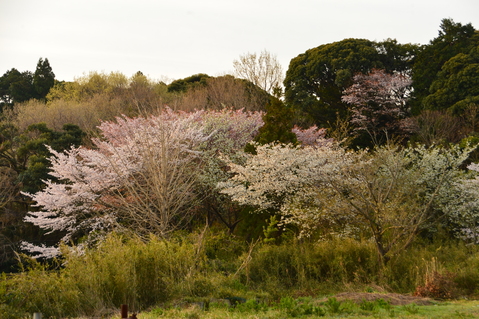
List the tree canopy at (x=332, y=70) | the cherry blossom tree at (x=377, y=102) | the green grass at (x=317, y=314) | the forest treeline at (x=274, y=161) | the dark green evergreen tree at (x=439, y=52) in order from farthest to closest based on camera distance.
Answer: the tree canopy at (x=332, y=70) → the cherry blossom tree at (x=377, y=102) → the dark green evergreen tree at (x=439, y=52) → the forest treeline at (x=274, y=161) → the green grass at (x=317, y=314)

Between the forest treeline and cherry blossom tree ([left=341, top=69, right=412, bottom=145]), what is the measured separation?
0.08 m

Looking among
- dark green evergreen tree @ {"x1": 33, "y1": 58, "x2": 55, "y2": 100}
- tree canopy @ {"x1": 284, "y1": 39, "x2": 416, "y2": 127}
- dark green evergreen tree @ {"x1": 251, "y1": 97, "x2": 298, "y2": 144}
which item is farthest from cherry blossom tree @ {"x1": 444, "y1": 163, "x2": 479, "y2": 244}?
dark green evergreen tree @ {"x1": 33, "y1": 58, "x2": 55, "y2": 100}

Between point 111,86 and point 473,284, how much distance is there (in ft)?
91.6

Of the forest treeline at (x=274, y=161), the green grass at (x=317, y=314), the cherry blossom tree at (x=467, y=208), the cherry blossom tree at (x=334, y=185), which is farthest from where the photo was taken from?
the cherry blossom tree at (x=467, y=208)

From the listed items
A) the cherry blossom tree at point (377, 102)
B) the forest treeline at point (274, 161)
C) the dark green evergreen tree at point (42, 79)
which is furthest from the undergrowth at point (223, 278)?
the dark green evergreen tree at point (42, 79)

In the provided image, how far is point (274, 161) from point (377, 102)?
13239mm

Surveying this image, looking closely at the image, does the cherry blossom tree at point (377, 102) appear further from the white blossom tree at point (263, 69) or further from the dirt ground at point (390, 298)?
the dirt ground at point (390, 298)

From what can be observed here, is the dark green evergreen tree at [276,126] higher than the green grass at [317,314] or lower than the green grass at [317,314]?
higher

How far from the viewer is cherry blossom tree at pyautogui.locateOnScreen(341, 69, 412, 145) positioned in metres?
23.0

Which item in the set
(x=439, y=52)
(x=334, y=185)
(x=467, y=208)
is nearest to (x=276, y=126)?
(x=334, y=185)

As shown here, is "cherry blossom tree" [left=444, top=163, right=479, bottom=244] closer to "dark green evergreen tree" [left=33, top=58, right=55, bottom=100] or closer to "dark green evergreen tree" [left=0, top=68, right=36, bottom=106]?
"dark green evergreen tree" [left=33, top=58, right=55, bottom=100]

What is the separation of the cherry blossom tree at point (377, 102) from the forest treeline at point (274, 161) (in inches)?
3.1

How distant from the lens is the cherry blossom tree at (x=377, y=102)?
23.0m

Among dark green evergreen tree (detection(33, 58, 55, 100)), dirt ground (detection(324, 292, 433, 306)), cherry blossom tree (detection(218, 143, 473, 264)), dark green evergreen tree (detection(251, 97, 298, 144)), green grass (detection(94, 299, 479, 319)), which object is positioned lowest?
dirt ground (detection(324, 292, 433, 306))
